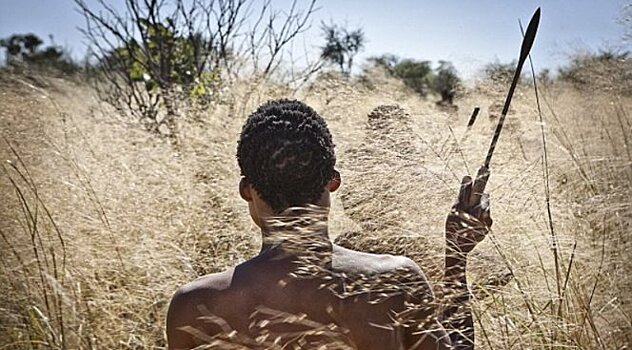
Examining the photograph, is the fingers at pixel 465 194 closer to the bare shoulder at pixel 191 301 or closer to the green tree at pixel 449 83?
the bare shoulder at pixel 191 301

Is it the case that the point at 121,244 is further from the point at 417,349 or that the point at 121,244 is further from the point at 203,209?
the point at 417,349

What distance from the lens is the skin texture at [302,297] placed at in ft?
4.98

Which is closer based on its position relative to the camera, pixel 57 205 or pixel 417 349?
pixel 417 349

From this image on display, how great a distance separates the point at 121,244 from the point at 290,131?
4.31ft

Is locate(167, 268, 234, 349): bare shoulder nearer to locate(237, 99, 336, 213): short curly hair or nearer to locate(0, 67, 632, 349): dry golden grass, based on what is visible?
locate(237, 99, 336, 213): short curly hair

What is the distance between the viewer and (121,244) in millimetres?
2715

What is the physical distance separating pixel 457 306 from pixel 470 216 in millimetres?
209

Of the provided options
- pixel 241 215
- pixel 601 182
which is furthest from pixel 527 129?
pixel 241 215

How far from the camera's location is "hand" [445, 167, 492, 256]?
70.8 inches

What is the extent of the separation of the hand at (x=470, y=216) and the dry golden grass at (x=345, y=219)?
165mm

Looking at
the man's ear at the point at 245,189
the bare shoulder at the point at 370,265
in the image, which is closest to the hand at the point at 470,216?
the bare shoulder at the point at 370,265

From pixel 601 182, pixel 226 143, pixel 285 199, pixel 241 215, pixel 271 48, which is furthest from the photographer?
pixel 271 48

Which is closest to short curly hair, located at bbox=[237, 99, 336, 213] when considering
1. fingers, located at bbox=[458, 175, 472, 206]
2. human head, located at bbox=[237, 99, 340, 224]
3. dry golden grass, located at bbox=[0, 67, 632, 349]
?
human head, located at bbox=[237, 99, 340, 224]

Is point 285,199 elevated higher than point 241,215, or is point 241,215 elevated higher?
point 285,199
